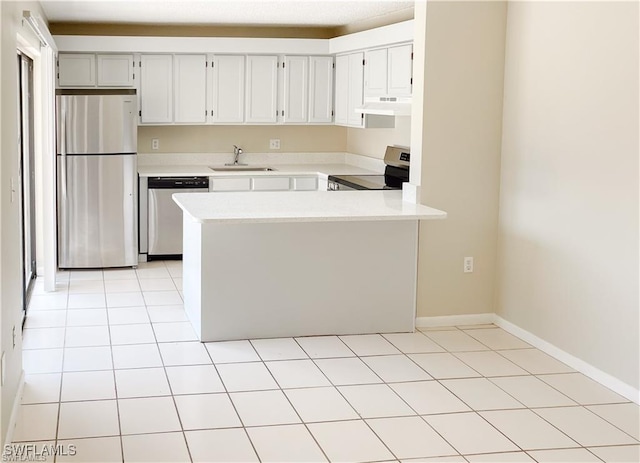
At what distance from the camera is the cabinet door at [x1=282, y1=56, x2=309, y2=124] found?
8.21 metres

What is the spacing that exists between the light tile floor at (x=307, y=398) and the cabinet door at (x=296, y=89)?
330cm

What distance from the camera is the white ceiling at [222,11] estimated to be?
21.3 feet

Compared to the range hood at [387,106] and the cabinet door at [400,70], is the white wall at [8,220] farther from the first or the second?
the cabinet door at [400,70]

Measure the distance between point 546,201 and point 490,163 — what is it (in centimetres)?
63

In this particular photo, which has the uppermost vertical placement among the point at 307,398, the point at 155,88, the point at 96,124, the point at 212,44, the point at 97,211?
the point at 212,44

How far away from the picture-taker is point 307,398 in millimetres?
4152

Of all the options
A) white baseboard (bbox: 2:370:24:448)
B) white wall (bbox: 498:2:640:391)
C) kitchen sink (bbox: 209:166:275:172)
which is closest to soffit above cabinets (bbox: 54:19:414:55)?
kitchen sink (bbox: 209:166:275:172)

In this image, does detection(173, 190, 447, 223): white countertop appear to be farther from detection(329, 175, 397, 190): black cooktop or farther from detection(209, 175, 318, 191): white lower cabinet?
detection(209, 175, 318, 191): white lower cabinet

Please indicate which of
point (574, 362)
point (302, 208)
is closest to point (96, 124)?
point (302, 208)

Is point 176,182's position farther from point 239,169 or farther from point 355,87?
point 355,87

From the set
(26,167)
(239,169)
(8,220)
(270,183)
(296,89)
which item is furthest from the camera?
(239,169)

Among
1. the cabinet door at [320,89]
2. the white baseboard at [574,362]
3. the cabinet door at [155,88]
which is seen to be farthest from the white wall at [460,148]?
the cabinet door at [155,88]

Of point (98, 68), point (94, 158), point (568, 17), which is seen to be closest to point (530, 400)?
point (568, 17)

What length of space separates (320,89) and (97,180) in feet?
7.83
